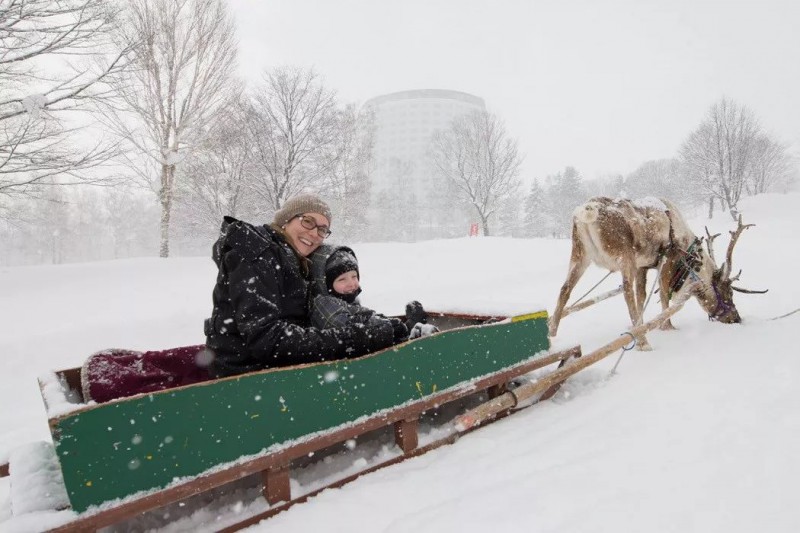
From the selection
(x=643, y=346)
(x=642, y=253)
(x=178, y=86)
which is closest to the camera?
(x=643, y=346)

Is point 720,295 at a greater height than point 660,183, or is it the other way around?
point 660,183

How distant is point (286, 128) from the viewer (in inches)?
717

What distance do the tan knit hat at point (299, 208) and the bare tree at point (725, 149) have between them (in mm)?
40261

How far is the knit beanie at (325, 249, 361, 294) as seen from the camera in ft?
11.0

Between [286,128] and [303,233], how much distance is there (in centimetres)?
1661

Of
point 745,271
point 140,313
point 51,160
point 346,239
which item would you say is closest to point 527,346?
point 140,313

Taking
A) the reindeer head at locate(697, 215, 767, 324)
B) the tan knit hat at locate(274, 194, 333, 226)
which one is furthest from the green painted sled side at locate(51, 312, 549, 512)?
the reindeer head at locate(697, 215, 767, 324)

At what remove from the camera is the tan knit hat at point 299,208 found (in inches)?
127

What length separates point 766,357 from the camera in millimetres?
4520

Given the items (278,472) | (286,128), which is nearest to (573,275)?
(278,472)

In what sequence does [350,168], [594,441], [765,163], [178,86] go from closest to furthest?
[594,441]
[178,86]
[350,168]
[765,163]

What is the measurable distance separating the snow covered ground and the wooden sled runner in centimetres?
22

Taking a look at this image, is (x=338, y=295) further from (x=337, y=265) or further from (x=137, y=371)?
(x=137, y=371)

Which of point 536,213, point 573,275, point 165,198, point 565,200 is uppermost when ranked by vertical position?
point 565,200
